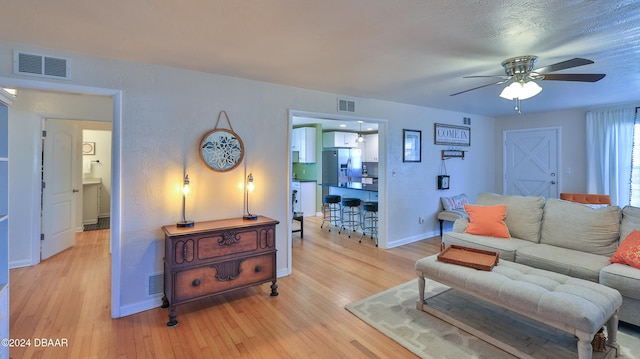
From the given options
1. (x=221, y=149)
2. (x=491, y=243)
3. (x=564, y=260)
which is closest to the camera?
(x=564, y=260)

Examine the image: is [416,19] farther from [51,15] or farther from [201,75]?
[51,15]

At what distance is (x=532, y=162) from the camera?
20.0 ft

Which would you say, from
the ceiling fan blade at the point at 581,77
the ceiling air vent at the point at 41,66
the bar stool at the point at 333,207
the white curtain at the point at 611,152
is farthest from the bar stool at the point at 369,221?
the ceiling air vent at the point at 41,66

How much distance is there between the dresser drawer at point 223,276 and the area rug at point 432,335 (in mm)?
938

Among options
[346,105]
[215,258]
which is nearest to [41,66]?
[215,258]

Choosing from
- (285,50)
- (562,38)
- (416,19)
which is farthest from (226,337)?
(562,38)

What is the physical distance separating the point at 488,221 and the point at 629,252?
3.98ft

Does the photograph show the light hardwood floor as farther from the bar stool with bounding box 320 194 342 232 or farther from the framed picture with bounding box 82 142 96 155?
the framed picture with bounding box 82 142 96 155

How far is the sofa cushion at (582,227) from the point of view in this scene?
296 centimetres

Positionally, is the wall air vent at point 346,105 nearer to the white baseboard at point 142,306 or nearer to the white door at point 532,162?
the white baseboard at point 142,306

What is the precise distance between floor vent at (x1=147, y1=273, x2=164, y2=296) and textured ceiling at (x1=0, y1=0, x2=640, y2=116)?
2.04 metres

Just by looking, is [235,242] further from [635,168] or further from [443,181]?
[635,168]

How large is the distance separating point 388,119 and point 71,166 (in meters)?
5.10

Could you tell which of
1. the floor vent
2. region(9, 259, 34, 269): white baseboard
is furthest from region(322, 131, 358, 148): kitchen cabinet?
region(9, 259, 34, 269): white baseboard
